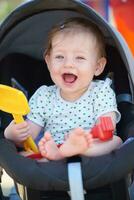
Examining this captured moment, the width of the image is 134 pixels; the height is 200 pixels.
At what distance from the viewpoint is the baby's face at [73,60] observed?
4.92ft

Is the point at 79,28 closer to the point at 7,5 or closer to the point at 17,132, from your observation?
the point at 17,132

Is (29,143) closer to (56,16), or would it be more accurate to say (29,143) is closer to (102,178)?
(102,178)

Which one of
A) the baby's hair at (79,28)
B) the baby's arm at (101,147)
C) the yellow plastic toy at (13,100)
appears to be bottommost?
the baby's arm at (101,147)

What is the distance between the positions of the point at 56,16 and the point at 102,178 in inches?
25.4

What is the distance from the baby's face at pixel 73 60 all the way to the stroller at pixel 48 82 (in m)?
0.07

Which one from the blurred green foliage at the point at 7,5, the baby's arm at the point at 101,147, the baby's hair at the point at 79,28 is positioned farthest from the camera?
the blurred green foliage at the point at 7,5

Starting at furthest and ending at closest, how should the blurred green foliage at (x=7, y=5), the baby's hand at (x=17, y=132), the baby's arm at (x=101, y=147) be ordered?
the blurred green foliage at (x=7, y=5), the baby's hand at (x=17, y=132), the baby's arm at (x=101, y=147)

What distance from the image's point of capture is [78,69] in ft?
4.91

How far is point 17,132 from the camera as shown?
142cm

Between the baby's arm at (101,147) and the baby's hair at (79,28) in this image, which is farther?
the baby's hair at (79,28)

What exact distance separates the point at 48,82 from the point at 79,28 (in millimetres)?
314

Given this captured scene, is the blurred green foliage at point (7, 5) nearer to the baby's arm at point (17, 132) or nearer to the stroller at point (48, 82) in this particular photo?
the stroller at point (48, 82)

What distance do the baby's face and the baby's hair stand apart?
19 millimetres

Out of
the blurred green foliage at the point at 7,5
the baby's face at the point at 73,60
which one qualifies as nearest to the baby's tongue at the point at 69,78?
the baby's face at the point at 73,60
